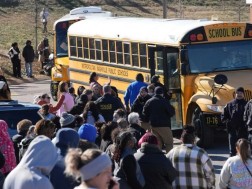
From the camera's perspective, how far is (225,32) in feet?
62.1

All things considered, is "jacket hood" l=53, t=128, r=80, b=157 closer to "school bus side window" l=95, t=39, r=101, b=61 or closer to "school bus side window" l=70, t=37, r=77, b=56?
"school bus side window" l=95, t=39, r=101, b=61

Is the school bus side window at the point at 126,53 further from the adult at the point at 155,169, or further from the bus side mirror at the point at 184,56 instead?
the adult at the point at 155,169

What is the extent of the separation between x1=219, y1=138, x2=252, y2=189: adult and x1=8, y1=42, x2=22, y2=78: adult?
24525mm

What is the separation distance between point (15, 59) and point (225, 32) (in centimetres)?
1647

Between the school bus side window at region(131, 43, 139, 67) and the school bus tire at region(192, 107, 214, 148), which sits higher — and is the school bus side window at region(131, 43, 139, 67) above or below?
above

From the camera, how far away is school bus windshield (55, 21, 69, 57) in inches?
1115

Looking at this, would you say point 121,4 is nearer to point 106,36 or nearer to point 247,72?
point 106,36

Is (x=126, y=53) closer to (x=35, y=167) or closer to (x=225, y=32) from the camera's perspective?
(x=225, y=32)

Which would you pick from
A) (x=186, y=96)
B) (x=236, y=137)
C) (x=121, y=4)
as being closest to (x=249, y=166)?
(x=236, y=137)

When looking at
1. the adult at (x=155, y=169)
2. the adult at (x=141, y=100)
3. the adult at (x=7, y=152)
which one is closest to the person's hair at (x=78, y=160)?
the adult at (x=155, y=169)

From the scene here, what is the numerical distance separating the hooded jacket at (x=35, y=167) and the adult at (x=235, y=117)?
28.9 feet

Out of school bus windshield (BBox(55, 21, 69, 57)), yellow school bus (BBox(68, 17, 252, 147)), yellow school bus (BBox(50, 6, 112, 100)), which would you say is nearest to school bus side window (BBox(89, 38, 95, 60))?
yellow school bus (BBox(68, 17, 252, 147))

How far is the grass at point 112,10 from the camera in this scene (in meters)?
47.0

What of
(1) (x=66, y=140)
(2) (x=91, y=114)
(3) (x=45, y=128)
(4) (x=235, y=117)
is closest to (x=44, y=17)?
(4) (x=235, y=117)
